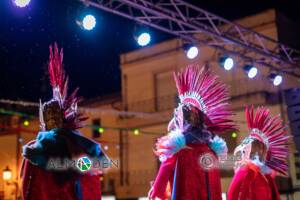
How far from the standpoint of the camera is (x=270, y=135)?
19.7 feet

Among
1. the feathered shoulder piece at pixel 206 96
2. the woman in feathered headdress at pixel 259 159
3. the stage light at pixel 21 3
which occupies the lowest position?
the woman in feathered headdress at pixel 259 159

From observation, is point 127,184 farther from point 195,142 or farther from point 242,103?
point 195,142

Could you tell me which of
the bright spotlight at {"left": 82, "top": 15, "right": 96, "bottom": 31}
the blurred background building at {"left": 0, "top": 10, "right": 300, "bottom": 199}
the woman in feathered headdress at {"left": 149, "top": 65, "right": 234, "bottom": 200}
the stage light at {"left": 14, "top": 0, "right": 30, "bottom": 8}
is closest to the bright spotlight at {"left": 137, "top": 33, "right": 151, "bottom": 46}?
the bright spotlight at {"left": 82, "top": 15, "right": 96, "bottom": 31}

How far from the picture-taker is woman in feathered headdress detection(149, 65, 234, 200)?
4.81 meters

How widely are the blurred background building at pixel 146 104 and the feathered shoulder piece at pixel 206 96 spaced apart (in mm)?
9343

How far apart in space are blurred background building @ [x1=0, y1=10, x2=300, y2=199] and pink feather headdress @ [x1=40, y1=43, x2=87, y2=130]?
983cm

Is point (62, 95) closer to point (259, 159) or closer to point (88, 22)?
point (259, 159)

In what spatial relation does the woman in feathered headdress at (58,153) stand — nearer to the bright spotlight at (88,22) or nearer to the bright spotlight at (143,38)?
the bright spotlight at (88,22)

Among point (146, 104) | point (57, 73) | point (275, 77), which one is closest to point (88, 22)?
point (57, 73)

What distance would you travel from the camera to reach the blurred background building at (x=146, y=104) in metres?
14.8

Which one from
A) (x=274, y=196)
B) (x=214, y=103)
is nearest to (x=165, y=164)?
(x=214, y=103)

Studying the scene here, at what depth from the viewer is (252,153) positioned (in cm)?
577

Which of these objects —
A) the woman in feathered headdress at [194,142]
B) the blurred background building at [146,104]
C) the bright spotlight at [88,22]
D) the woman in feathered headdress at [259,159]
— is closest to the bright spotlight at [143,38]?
the bright spotlight at [88,22]

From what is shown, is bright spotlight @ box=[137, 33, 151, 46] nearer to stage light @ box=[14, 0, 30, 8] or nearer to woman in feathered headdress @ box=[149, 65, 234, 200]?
stage light @ box=[14, 0, 30, 8]
